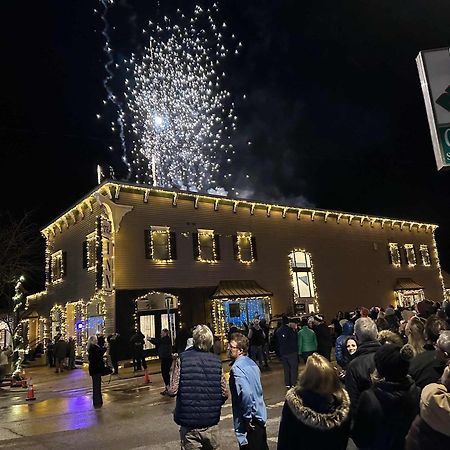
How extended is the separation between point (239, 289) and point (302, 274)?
574cm

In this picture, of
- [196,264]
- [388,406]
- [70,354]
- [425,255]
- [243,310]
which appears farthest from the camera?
[425,255]

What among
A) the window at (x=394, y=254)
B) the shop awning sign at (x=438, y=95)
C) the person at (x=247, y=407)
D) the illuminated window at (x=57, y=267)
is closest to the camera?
the person at (x=247, y=407)

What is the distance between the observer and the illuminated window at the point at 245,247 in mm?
25906

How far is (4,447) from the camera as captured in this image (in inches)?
309

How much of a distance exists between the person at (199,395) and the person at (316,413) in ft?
5.16

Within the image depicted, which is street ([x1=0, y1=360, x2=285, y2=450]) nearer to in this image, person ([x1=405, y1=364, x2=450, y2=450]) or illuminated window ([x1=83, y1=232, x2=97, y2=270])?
person ([x1=405, y1=364, x2=450, y2=450])

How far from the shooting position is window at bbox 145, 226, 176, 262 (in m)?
22.7

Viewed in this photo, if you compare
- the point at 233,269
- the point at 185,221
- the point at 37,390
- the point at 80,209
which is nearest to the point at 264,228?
the point at 233,269

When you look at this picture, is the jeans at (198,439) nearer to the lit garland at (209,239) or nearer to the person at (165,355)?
the person at (165,355)

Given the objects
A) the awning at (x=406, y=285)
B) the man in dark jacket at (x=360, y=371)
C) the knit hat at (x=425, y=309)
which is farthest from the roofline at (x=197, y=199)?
the man in dark jacket at (x=360, y=371)

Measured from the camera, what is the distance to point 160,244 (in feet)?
76.6

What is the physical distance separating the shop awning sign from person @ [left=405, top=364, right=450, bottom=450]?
166 inches

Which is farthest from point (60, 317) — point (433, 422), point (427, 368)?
point (433, 422)

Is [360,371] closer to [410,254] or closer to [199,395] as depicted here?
[199,395]
